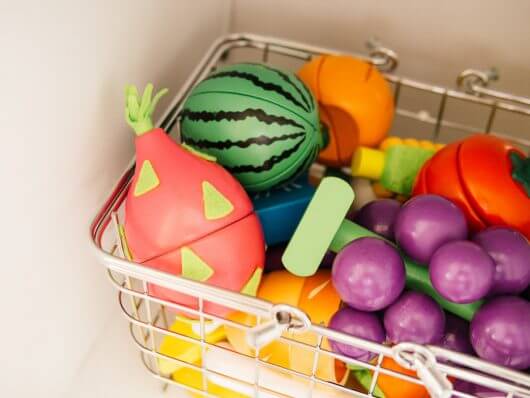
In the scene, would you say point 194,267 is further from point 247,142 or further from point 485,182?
point 485,182

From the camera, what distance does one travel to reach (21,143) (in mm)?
487

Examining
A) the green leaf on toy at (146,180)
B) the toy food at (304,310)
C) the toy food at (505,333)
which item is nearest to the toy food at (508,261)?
the toy food at (505,333)

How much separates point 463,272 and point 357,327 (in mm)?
90

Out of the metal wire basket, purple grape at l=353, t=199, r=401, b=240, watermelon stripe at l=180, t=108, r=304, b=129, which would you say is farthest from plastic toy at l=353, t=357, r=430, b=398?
watermelon stripe at l=180, t=108, r=304, b=129

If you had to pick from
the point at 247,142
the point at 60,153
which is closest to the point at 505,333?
the point at 247,142

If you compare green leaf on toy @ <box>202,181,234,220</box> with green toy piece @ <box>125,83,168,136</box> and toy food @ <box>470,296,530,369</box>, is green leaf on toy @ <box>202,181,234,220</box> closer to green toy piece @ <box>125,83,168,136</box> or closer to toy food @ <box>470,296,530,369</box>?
green toy piece @ <box>125,83,168,136</box>

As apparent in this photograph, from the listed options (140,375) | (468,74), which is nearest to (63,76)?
(140,375)

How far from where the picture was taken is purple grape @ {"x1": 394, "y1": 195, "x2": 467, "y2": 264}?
1.66 feet

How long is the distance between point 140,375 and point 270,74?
→ 32 centimetres

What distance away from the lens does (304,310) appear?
0.54m

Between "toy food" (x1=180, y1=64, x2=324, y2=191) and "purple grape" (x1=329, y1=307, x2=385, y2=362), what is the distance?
5.8 inches

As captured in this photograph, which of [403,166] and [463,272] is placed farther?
[403,166]

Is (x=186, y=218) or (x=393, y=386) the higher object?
(x=186, y=218)

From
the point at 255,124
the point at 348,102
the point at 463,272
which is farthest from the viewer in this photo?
the point at 348,102
